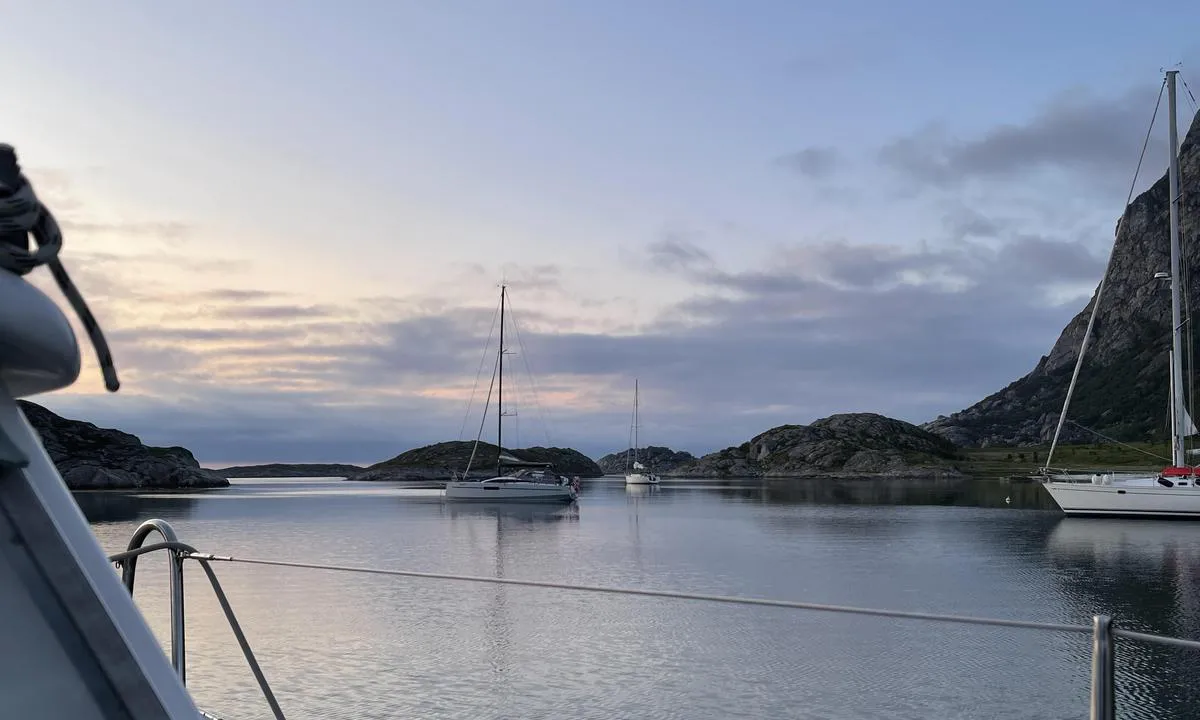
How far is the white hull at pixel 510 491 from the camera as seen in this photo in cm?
6669

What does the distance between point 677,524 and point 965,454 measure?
137 metres

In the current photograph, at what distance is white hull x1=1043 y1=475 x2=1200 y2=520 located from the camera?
40938mm

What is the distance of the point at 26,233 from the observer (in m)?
2.26

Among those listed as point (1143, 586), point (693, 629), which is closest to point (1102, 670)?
point (693, 629)

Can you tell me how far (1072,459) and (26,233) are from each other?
11994 cm

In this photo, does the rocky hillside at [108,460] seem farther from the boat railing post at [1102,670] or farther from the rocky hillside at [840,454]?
the boat railing post at [1102,670]

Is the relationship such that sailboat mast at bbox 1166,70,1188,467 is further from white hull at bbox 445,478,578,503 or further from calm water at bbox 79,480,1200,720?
white hull at bbox 445,478,578,503

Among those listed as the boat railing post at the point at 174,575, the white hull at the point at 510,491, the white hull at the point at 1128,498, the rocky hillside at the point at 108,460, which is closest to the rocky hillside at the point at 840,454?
the rocky hillside at the point at 108,460

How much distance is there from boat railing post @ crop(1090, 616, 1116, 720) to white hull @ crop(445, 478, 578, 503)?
63.8 metres

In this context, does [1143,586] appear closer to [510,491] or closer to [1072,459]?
[510,491]

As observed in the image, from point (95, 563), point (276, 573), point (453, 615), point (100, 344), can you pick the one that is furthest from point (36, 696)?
point (276, 573)

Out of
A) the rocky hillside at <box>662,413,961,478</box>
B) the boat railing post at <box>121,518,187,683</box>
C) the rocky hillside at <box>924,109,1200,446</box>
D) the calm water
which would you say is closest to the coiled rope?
the boat railing post at <box>121,518,187,683</box>

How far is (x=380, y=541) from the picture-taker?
3959cm

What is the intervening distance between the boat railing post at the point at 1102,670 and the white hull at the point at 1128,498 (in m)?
44.3
